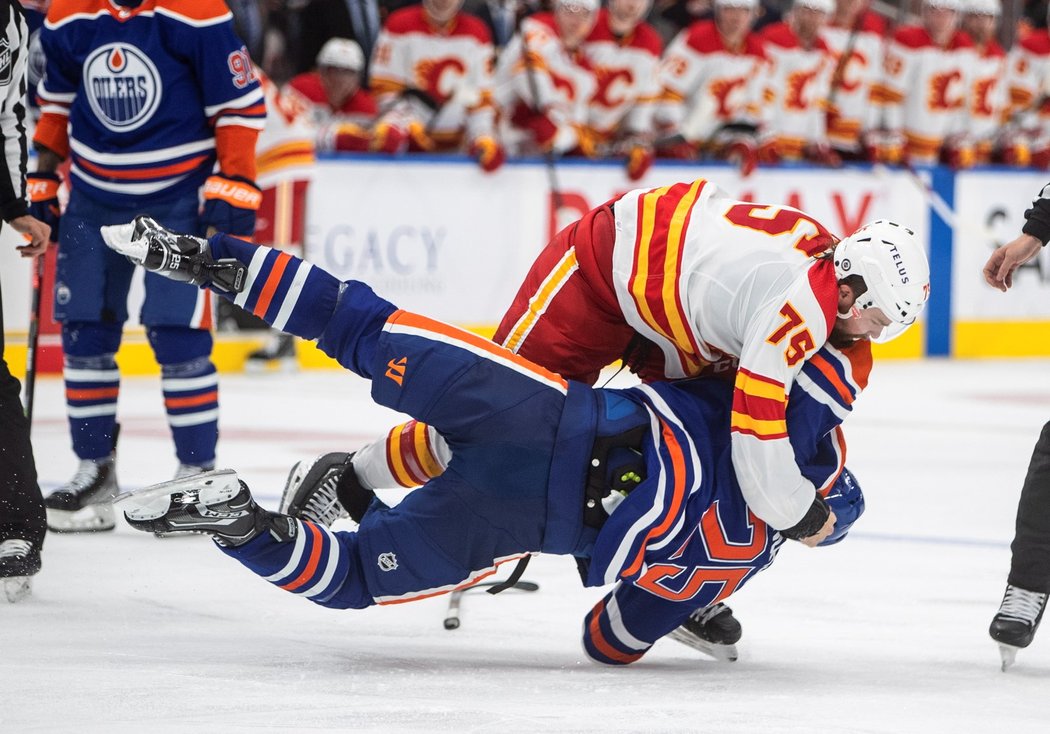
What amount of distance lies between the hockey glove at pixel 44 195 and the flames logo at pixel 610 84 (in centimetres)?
483

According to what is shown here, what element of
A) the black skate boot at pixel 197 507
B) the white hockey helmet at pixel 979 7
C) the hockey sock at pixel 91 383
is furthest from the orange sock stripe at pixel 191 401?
the white hockey helmet at pixel 979 7

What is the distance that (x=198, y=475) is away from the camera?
2.90 meters

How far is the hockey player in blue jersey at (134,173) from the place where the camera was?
13.6ft

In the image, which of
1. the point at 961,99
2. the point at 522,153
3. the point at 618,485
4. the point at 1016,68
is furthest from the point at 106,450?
the point at 1016,68

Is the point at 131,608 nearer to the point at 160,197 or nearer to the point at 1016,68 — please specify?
the point at 160,197

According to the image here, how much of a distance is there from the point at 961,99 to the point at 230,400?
5174 millimetres

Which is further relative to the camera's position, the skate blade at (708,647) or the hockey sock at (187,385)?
the hockey sock at (187,385)

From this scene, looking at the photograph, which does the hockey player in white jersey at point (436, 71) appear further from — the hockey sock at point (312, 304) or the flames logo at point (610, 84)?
the hockey sock at point (312, 304)

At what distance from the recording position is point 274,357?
784 cm

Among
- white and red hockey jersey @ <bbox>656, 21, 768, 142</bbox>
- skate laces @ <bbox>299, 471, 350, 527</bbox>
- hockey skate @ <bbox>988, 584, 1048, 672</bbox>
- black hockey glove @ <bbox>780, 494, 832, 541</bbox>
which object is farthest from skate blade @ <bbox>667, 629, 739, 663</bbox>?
white and red hockey jersey @ <bbox>656, 21, 768, 142</bbox>

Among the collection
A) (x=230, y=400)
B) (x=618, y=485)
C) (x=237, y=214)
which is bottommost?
(x=230, y=400)

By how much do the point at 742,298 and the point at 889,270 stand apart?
29cm

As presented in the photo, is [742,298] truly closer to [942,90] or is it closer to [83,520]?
[83,520]

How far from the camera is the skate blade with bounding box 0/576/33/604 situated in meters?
3.45
